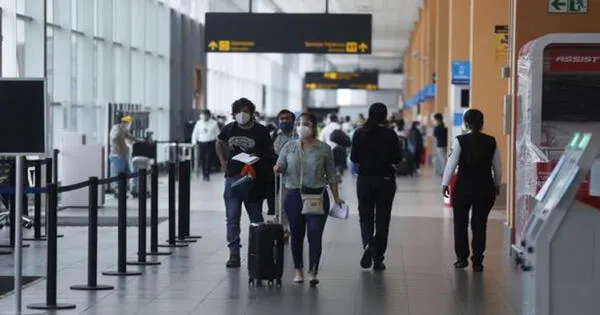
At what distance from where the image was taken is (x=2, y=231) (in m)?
17.9

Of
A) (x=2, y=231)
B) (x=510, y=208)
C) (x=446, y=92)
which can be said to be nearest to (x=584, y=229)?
(x=510, y=208)

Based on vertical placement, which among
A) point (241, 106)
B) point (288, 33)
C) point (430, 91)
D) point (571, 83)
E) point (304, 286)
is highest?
point (288, 33)

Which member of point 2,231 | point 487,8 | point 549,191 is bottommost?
point 2,231

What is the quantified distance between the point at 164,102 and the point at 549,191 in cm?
3000

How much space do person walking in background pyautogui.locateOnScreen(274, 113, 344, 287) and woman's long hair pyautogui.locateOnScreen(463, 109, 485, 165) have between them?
5.94 feet

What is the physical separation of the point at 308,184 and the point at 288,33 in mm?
19816

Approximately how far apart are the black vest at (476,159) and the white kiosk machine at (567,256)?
5316 mm

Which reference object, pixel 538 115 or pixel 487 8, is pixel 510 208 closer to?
pixel 538 115

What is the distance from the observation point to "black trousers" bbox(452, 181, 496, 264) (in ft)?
44.5

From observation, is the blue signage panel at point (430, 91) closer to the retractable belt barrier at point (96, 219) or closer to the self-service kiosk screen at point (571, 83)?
the retractable belt barrier at point (96, 219)

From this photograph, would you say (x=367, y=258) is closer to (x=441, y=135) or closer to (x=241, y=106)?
(x=241, y=106)

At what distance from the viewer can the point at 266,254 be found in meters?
12.3

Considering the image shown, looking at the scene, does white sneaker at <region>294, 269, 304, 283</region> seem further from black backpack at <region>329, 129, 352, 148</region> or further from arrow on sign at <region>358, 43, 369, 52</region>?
arrow on sign at <region>358, 43, 369, 52</region>

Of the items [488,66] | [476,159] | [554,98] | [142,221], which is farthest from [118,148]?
[554,98]
